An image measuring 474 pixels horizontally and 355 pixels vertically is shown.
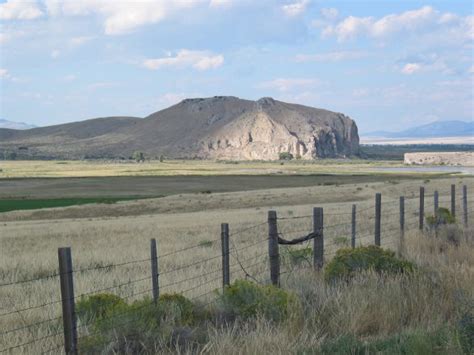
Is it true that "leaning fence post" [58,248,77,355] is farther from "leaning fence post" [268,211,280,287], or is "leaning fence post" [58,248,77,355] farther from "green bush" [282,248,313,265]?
"green bush" [282,248,313,265]

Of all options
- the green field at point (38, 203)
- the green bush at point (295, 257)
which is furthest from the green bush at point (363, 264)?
the green field at point (38, 203)

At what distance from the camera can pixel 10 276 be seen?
45.8ft

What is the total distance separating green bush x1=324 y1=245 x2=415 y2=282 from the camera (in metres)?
9.05

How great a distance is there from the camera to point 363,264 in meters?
9.31

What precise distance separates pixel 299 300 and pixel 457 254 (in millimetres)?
5201

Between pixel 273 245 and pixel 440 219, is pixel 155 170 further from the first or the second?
pixel 273 245

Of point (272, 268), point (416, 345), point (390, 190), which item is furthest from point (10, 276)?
point (390, 190)

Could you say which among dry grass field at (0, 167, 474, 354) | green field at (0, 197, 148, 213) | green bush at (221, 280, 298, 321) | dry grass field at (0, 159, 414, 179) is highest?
green bush at (221, 280, 298, 321)

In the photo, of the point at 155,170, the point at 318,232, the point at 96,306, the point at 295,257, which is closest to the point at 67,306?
the point at 96,306

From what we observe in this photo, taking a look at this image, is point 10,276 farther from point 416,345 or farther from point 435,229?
point 416,345

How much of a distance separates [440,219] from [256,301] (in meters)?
10.7

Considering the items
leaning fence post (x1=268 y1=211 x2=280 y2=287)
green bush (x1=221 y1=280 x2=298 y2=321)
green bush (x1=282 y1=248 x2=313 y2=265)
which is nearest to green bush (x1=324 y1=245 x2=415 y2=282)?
leaning fence post (x1=268 y1=211 x2=280 y2=287)

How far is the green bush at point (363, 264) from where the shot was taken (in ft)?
29.7

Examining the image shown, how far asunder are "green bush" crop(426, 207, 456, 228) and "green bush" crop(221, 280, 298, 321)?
370 inches
